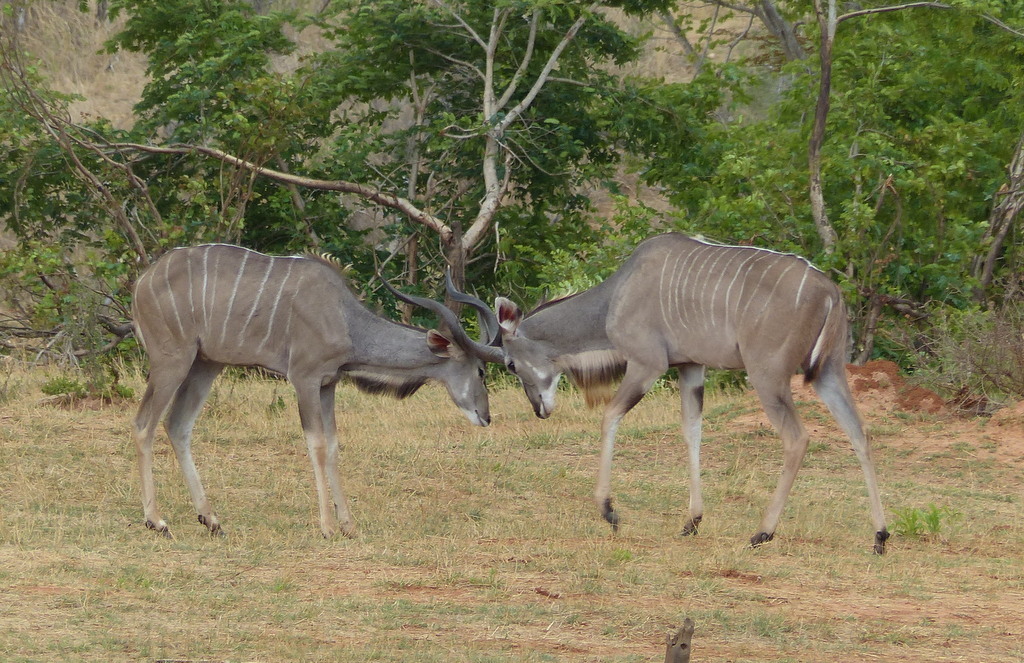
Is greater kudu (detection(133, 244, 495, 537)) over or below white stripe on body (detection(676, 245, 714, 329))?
below

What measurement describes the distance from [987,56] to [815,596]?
33.0 ft

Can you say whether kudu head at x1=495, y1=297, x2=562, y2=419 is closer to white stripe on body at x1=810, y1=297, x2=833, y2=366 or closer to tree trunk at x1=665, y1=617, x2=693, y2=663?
white stripe on body at x1=810, y1=297, x2=833, y2=366

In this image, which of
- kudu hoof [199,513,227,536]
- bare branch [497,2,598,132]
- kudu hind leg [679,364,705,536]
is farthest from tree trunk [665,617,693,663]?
bare branch [497,2,598,132]

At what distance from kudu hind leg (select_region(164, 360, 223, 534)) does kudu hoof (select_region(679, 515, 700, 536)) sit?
8.02ft

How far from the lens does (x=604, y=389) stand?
782 cm

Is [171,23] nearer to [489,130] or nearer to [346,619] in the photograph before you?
[489,130]

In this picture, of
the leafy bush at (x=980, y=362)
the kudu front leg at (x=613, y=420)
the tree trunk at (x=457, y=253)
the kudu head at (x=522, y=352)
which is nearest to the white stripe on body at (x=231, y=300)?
the kudu head at (x=522, y=352)

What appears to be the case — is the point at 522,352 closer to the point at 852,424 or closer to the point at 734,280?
the point at 734,280

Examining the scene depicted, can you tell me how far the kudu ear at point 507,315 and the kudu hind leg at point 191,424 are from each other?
1630mm

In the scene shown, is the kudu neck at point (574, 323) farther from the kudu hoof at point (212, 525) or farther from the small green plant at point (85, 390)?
the small green plant at point (85, 390)

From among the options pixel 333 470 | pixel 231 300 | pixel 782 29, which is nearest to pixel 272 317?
pixel 231 300

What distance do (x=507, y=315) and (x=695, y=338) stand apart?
3.70 ft

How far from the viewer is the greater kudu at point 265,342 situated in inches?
267

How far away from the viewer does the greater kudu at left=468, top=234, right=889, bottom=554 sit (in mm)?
6863
